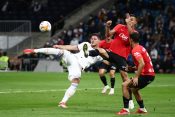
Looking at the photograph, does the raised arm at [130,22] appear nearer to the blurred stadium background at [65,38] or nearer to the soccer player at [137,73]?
the soccer player at [137,73]

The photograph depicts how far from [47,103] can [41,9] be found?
33.1 m

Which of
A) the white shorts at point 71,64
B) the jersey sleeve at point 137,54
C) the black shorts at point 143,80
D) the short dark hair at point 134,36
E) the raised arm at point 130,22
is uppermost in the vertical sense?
the raised arm at point 130,22

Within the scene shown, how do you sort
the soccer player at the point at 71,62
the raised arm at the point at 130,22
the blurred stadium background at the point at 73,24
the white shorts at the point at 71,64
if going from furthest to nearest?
1. the blurred stadium background at the point at 73,24
2. the raised arm at the point at 130,22
3. the white shorts at the point at 71,64
4. the soccer player at the point at 71,62

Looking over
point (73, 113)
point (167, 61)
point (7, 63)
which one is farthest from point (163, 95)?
point (7, 63)

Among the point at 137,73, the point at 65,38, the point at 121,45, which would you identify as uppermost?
the point at 65,38

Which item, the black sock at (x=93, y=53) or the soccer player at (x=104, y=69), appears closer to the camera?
the black sock at (x=93, y=53)

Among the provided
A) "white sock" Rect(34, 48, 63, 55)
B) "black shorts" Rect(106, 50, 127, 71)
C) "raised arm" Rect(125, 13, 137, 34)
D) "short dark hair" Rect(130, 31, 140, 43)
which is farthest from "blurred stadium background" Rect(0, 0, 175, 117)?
"short dark hair" Rect(130, 31, 140, 43)

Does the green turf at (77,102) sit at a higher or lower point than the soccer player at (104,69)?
lower

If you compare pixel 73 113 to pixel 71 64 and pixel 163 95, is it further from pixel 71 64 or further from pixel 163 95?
pixel 163 95

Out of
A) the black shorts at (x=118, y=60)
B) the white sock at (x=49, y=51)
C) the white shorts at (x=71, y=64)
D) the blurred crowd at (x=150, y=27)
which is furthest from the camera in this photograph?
the blurred crowd at (x=150, y=27)

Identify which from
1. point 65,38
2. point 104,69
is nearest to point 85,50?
point 104,69

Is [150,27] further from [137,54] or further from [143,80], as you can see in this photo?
[137,54]

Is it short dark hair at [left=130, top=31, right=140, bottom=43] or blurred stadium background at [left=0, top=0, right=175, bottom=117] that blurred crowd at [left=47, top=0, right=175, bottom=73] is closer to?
blurred stadium background at [left=0, top=0, right=175, bottom=117]

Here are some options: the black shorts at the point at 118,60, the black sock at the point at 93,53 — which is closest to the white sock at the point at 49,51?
the black sock at the point at 93,53
